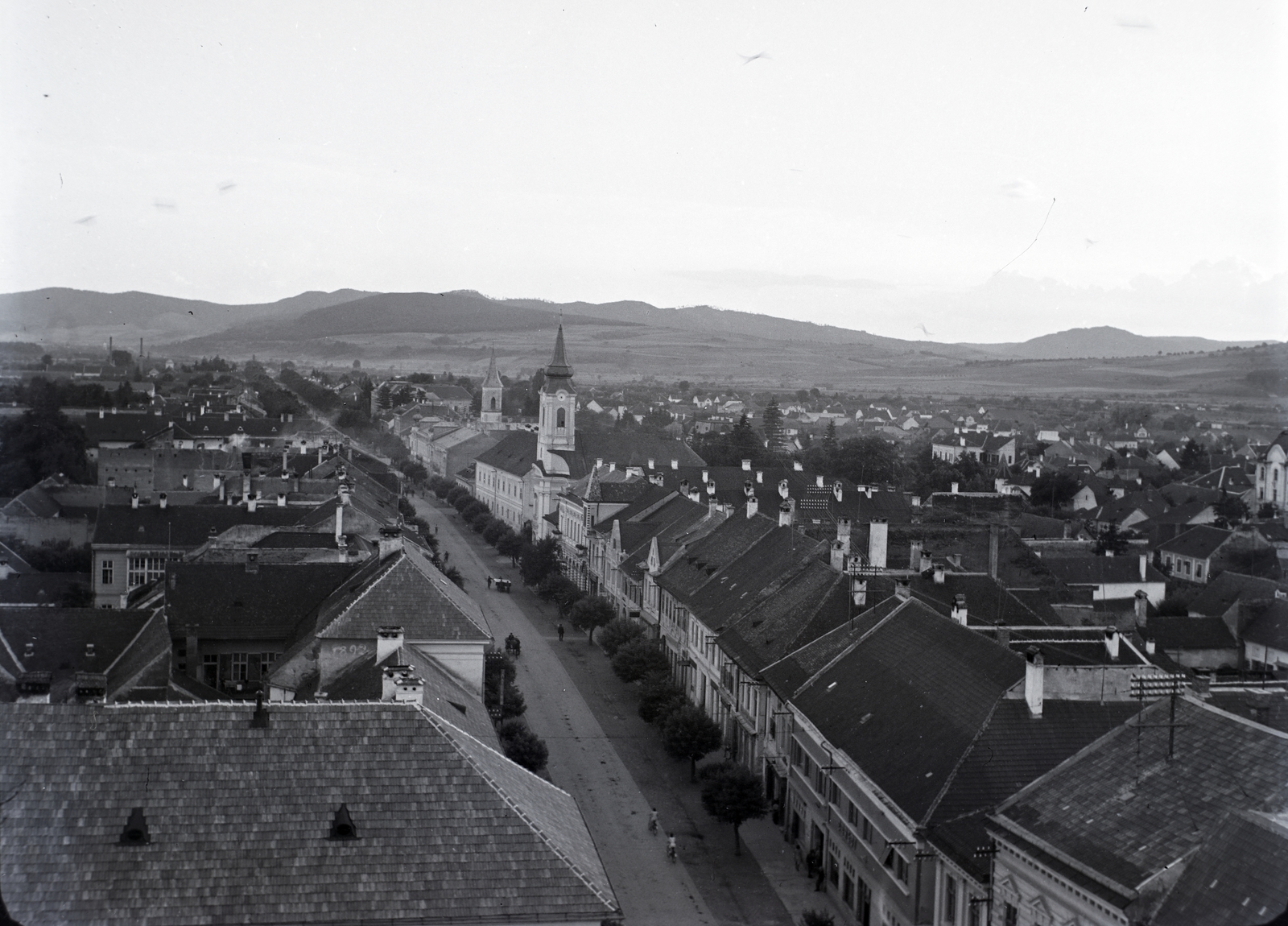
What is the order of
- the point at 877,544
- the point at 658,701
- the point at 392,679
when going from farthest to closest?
the point at 658,701 < the point at 877,544 < the point at 392,679

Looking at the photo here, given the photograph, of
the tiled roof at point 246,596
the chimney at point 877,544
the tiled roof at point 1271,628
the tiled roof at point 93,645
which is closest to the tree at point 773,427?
the tiled roof at point 1271,628

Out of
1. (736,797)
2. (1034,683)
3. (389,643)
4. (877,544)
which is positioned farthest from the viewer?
(877,544)

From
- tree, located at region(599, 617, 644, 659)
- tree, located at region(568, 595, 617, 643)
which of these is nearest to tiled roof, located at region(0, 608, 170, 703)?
tree, located at region(599, 617, 644, 659)

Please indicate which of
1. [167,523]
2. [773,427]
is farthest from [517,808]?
[773,427]

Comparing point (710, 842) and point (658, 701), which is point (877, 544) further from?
point (710, 842)

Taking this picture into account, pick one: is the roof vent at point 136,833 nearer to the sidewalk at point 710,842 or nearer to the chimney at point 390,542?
the sidewalk at point 710,842

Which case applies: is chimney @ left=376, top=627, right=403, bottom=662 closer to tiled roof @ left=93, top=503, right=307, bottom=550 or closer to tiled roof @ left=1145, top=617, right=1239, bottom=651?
tiled roof @ left=93, top=503, right=307, bottom=550
